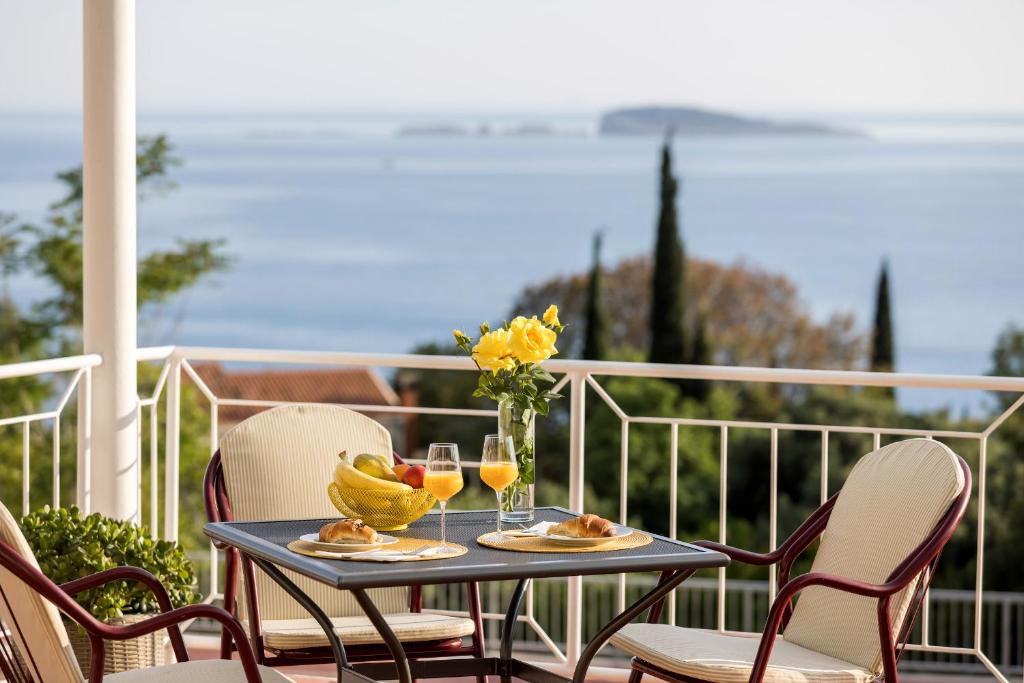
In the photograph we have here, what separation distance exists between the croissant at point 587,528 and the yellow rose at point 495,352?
13.7 inches

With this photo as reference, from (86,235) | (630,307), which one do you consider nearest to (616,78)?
(630,307)

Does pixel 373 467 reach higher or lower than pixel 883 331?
higher

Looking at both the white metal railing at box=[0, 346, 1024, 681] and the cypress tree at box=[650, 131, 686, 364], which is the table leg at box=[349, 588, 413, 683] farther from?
the cypress tree at box=[650, 131, 686, 364]

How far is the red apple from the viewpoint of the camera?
9.80 ft

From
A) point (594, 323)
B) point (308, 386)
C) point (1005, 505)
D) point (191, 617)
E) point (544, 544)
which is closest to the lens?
point (191, 617)

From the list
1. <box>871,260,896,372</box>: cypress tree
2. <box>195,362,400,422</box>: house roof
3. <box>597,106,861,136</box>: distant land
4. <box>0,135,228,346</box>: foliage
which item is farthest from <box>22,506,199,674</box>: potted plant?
<box>597,106,861,136</box>: distant land

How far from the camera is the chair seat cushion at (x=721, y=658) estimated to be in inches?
117

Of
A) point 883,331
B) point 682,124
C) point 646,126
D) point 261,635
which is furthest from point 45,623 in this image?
point 682,124

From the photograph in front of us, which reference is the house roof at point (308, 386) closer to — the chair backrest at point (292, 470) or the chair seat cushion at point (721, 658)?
the chair backrest at point (292, 470)

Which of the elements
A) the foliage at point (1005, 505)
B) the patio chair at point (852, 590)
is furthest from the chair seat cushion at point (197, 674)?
the foliage at point (1005, 505)

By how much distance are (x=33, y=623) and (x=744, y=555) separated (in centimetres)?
152

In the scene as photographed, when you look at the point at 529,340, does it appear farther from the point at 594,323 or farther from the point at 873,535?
the point at 594,323

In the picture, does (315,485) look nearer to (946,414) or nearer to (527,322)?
(527,322)

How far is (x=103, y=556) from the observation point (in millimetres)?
3631
